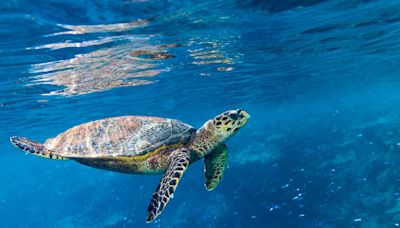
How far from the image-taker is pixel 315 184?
18.6m

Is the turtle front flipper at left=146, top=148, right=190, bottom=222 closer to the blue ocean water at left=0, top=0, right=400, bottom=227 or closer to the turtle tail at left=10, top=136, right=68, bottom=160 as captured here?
the turtle tail at left=10, top=136, right=68, bottom=160

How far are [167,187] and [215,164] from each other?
8.35 ft

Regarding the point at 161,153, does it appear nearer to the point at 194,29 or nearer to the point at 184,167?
the point at 184,167

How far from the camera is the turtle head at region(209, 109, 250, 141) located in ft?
19.8

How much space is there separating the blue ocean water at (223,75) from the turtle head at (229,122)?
14.8 feet

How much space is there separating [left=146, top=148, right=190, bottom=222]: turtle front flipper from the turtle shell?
2.63 ft

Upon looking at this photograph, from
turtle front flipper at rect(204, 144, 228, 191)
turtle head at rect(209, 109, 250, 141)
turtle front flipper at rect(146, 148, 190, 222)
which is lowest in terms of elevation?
turtle front flipper at rect(204, 144, 228, 191)

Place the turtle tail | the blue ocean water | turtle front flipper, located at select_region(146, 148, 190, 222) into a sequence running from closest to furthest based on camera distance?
turtle front flipper, located at select_region(146, 148, 190, 222) < the turtle tail < the blue ocean water

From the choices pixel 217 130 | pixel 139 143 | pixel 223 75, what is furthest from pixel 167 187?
pixel 223 75

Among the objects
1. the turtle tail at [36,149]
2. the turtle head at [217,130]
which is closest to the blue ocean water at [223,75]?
the turtle tail at [36,149]

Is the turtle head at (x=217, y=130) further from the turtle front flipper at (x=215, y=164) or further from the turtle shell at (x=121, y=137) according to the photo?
the turtle front flipper at (x=215, y=164)

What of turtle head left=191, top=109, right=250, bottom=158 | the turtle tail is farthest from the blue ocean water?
turtle head left=191, top=109, right=250, bottom=158

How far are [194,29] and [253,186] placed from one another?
13.8 m

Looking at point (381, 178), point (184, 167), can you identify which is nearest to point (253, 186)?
point (381, 178)
